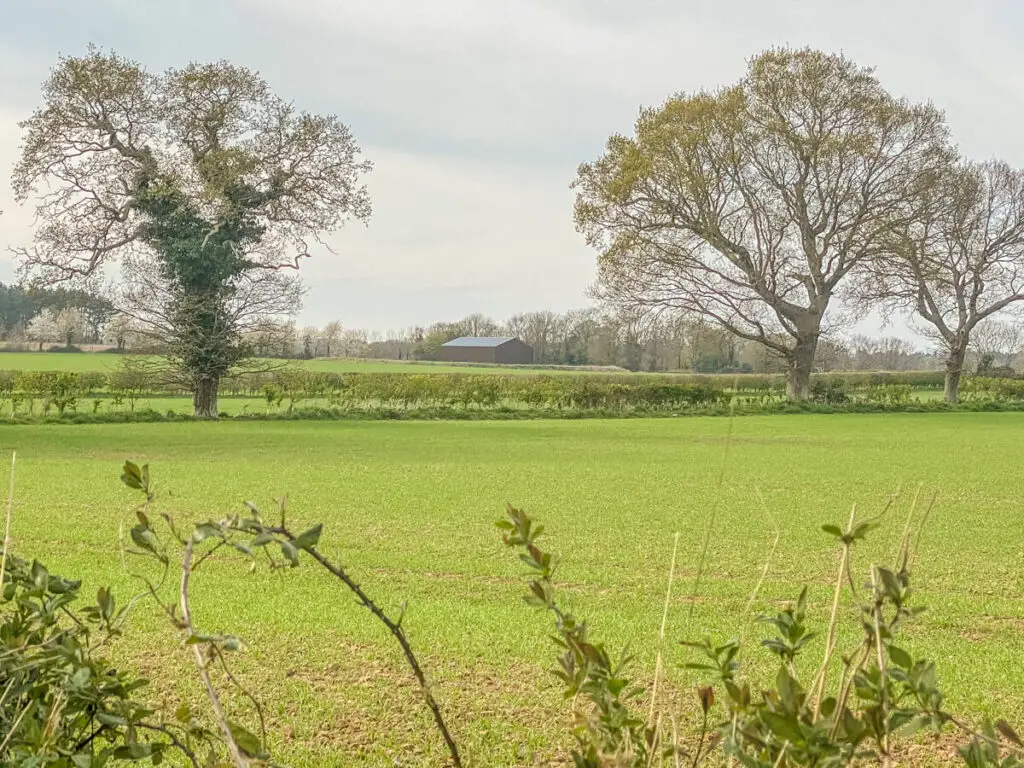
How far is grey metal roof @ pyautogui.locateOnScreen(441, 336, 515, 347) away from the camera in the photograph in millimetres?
83375

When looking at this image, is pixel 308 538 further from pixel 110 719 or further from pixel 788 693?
pixel 788 693

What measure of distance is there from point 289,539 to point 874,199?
36.8 metres

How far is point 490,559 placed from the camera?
8.16 metres

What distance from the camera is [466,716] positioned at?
4363mm

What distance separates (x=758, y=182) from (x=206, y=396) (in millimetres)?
21823

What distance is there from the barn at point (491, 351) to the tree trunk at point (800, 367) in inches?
1655

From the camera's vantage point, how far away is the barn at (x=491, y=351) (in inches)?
3152

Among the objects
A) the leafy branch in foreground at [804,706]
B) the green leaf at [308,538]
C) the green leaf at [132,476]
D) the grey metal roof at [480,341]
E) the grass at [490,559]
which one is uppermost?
the grey metal roof at [480,341]

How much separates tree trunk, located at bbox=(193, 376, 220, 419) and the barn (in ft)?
165

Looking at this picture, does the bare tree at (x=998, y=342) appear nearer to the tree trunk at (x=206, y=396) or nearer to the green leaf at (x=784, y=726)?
the tree trunk at (x=206, y=396)

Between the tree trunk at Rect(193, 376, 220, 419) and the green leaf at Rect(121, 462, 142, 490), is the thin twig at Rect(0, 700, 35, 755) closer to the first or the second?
the green leaf at Rect(121, 462, 142, 490)

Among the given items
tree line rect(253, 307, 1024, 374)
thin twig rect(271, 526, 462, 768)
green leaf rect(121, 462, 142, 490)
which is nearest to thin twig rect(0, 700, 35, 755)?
green leaf rect(121, 462, 142, 490)

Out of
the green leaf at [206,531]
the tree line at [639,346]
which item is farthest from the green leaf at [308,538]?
the tree line at [639,346]

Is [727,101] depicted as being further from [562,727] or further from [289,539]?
[289,539]
